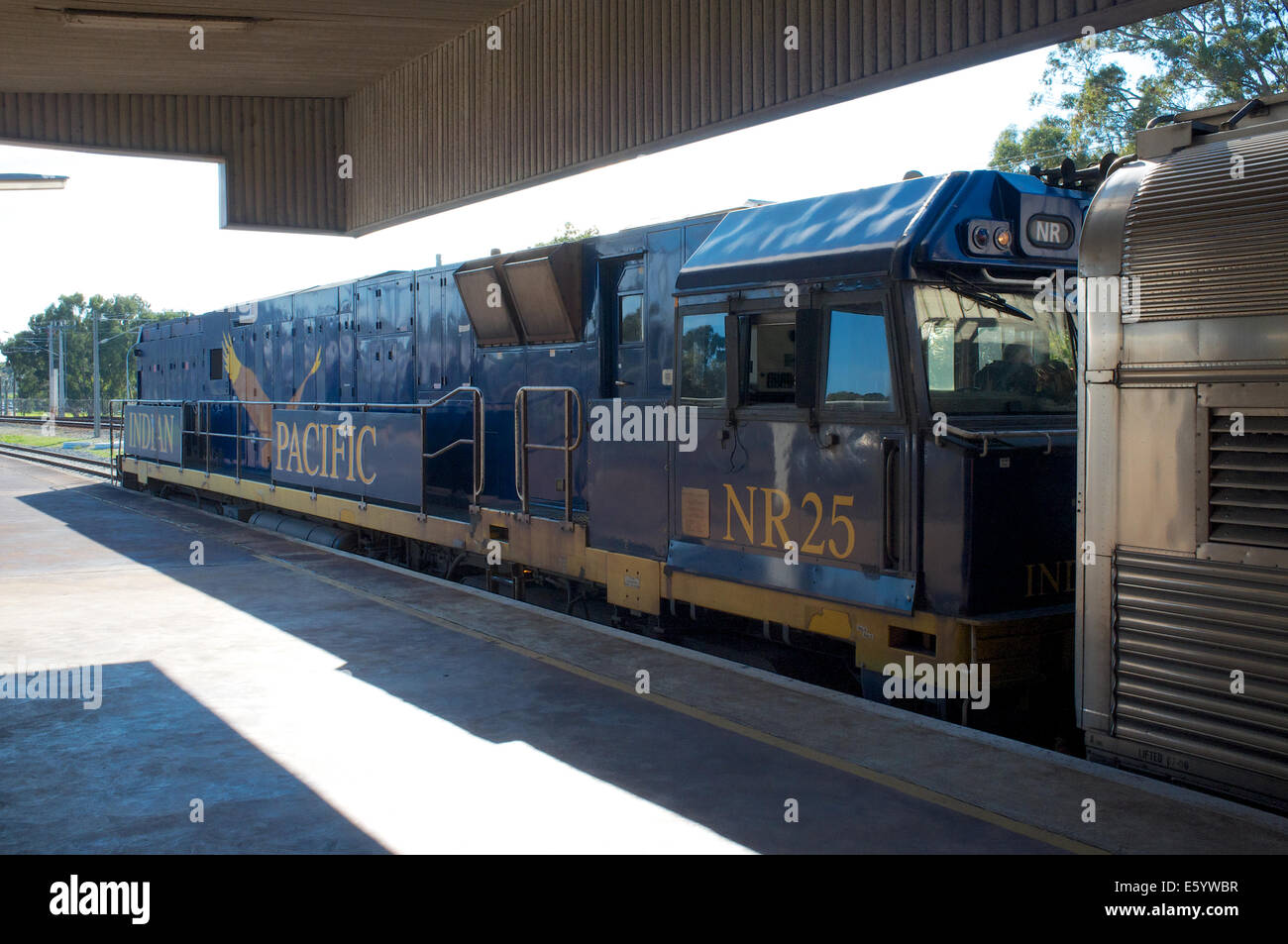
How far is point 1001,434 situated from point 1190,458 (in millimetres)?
1332

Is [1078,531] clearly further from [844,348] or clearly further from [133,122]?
[133,122]

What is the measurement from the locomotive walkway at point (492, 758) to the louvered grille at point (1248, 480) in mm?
1147

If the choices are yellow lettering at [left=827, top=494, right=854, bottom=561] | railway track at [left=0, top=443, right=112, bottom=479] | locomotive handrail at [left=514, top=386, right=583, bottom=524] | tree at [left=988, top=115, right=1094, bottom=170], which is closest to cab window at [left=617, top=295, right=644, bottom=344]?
locomotive handrail at [left=514, top=386, right=583, bottom=524]

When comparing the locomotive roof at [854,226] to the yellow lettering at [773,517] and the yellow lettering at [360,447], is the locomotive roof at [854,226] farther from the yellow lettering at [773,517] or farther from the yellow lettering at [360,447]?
the yellow lettering at [360,447]

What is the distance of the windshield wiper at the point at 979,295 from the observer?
5.73 m

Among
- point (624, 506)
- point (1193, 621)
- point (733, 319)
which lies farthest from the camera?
point (624, 506)

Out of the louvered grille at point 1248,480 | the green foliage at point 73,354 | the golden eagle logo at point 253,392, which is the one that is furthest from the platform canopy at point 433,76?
the green foliage at point 73,354

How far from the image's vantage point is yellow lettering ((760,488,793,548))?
6.33m

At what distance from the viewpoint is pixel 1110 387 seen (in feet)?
15.0

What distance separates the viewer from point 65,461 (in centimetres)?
2980

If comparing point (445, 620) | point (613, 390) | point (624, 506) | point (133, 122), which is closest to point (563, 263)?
point (613, 390)

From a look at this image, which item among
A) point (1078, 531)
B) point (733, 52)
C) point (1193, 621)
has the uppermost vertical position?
point (733, 52)

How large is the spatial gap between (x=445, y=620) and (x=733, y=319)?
3660mm

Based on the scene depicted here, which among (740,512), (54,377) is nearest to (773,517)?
(740,512)
